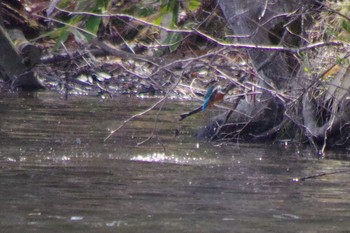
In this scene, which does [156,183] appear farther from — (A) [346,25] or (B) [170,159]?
(A) [346,25]

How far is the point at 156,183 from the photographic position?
321 inches

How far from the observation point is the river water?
655 centimetres

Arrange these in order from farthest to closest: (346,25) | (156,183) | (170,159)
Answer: (346,25)
(170,159)
(156,183)

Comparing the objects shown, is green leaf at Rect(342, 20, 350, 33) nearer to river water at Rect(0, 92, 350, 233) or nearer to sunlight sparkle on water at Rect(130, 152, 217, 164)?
→ river water at Rect(0, 92, 350, 233)

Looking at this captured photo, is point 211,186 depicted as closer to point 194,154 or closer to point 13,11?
point 194,154

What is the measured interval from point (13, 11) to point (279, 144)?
11588mm

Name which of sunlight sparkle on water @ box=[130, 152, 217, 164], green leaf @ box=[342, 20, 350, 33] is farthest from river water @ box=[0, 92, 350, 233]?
green leaf @ box=[342, 20, 350, 33]

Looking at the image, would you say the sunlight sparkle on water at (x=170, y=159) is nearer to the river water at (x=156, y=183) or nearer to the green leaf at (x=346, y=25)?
the river water at (x=156, y=183)

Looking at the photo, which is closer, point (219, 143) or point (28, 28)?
point (219, 143)

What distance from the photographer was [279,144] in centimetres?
1132

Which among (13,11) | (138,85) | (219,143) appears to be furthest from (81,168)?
(13,11)

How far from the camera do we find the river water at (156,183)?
21.5 feet

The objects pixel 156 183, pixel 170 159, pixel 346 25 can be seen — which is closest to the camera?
pixel 156 183

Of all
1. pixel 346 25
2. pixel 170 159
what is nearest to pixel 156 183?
pixel 170 159
